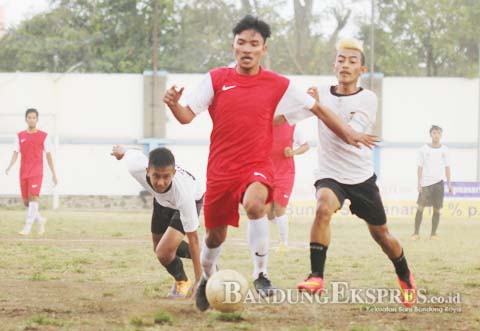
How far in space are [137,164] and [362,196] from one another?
1.97 metres

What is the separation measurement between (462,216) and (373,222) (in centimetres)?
1568

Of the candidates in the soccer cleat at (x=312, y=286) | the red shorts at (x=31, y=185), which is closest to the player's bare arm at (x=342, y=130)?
the soccer cleat at (x=312, y=286)

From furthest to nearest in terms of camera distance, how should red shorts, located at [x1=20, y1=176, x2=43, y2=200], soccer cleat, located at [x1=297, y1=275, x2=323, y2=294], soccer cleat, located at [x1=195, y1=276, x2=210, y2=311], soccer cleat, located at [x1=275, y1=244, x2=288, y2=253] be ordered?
red shorts, located at [x1=20, y1=176, x2=43, y2=200], soccer cleat, located at [x1=275, y1=244, x2=288, y2=253], soccer cleat, located at [x1=195, y1=276, x2=210, y2=311], soccer cleat, located at [x1=297, y1=275, x2=323, y2=294]

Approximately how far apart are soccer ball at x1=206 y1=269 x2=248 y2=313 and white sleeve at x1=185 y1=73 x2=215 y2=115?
123 cm

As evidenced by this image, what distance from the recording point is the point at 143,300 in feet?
25.3


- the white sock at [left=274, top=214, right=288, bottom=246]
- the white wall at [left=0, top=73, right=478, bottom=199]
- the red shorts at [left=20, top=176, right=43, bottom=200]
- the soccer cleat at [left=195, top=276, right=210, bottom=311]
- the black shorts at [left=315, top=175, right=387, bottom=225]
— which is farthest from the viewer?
the white wall at [left=0, top=73, right=478, bottom=199]

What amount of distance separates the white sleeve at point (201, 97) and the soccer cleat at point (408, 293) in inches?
88.8

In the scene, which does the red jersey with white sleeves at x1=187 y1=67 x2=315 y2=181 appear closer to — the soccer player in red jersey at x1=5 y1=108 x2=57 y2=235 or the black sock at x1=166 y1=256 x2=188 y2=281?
the black sock at x1=166 y1=256 x2=188 y2=281

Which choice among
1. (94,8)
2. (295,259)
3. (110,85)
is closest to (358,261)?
(295,259)

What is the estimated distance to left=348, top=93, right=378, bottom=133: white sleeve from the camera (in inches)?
293

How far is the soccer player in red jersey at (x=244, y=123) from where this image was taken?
22.1 feet

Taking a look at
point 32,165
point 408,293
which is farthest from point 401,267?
point 32,165

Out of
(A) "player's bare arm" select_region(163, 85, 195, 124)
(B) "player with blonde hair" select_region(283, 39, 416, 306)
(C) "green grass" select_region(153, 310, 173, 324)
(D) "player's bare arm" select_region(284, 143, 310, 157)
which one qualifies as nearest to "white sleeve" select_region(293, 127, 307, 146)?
(D) "player's bare arm" select_region(284, 143, 310, 157)

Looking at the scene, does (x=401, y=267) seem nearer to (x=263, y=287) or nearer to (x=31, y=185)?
(x=263, y=287)
